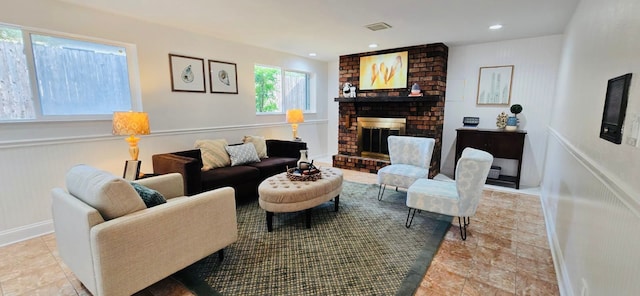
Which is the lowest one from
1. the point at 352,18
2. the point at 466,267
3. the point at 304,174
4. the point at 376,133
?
the point at 466,267

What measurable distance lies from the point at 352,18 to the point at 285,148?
7.49 ft

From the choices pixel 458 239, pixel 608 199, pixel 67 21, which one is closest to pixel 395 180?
pixel 458 239

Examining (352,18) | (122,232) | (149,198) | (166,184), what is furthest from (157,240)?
(352,18)

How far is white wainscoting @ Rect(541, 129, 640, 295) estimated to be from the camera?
39.0 inches

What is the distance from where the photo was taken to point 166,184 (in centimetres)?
252

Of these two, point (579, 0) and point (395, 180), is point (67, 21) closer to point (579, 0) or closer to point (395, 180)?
point (395, 180)

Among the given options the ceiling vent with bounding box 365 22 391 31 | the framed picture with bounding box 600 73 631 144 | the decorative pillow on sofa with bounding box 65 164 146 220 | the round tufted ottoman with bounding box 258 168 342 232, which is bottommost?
the round tufted ottoman with bounding box 258 168 342 232

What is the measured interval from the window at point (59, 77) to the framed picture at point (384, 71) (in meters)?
3.88

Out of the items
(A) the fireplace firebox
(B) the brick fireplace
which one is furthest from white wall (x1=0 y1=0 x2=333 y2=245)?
(A) the fireplace firebox

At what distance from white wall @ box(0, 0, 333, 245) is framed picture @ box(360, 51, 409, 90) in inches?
71.5

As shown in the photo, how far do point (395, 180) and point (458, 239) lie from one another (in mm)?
1063

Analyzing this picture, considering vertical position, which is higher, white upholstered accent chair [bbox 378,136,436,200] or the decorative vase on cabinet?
the decorative vase on cabinet

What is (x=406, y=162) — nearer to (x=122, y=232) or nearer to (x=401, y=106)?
(x=401, y=106)

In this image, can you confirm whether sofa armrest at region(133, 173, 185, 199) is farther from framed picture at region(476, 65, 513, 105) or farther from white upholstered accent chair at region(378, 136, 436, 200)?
framed picture at region(476, 65, 513, 105)
